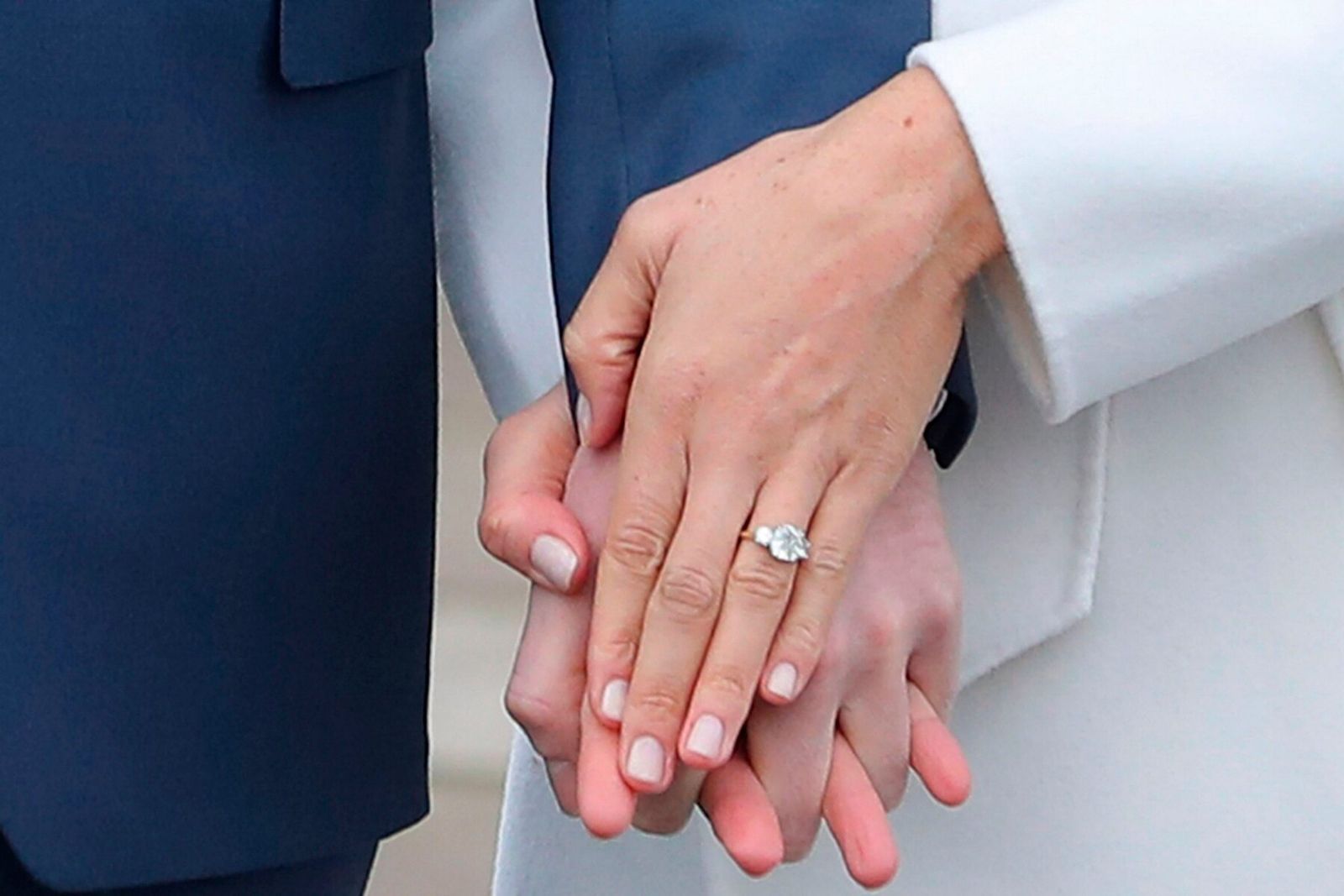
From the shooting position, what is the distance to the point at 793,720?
777mm

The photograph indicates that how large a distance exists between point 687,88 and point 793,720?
238 millimetres

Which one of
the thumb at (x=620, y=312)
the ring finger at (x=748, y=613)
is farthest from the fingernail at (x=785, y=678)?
the thumb at (x=620, y=312)

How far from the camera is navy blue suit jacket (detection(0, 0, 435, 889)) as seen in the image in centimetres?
84

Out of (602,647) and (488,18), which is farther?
(488,18)

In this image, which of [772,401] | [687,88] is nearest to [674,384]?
[772,401]

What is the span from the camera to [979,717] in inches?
35.5

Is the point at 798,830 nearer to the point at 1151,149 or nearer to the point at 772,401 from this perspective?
the point at 772,401

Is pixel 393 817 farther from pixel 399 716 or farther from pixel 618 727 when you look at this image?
pixel 618 727

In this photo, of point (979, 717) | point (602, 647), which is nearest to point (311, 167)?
point (602, 647)

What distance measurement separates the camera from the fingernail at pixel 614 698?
2.53ft

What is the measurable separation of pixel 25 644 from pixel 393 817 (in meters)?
0.19

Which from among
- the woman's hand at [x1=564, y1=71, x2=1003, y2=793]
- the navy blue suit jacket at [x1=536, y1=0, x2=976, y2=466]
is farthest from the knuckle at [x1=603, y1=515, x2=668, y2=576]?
the navy blue suit jacket at [x1=536, y1=0, x2=976, y2=466]

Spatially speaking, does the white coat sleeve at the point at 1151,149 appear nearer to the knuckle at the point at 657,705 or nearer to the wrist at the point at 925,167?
the wrist at the point at 925,167

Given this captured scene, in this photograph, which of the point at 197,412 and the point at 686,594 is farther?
the point at 197,412
